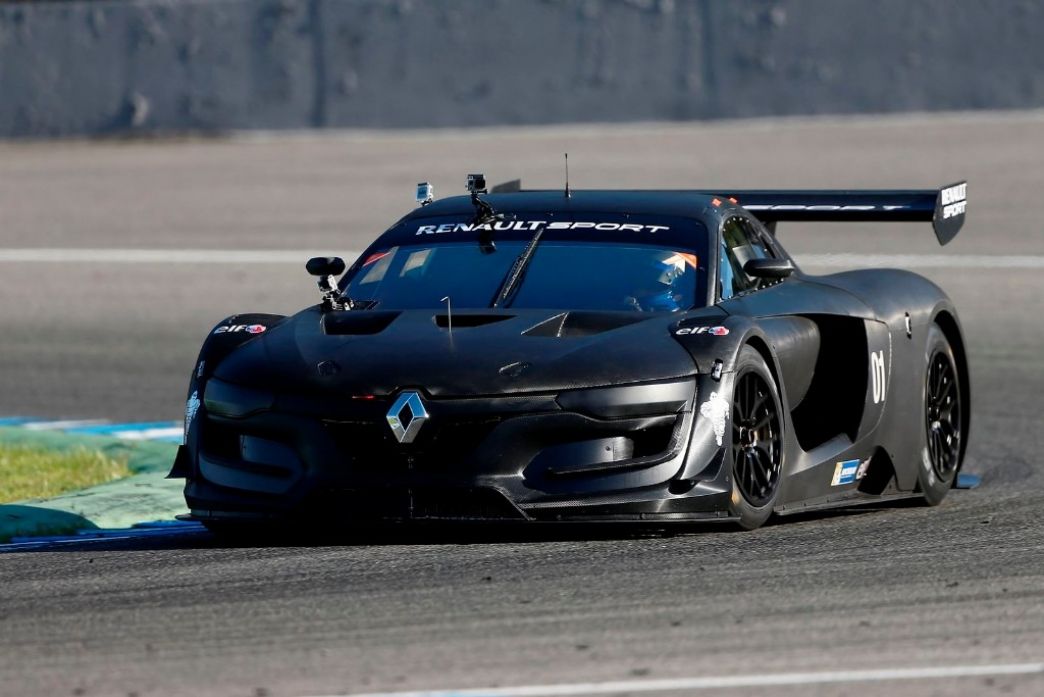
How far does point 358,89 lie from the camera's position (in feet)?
82.9

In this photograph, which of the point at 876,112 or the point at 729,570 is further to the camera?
the point at 876,112

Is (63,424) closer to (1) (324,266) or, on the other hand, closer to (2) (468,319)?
(1) (324,266)

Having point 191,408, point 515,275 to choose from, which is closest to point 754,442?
point 515,275

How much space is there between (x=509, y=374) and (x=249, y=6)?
1846cm

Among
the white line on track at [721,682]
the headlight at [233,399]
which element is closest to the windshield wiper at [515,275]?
the headlight at [233,399]

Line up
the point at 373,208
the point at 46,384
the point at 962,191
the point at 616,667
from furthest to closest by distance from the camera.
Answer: the point at 373,208 → the point at 46,384 → the point at 962,191 → the point at 616,667

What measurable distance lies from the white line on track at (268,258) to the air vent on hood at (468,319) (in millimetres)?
10959

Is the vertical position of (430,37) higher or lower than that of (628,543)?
higher

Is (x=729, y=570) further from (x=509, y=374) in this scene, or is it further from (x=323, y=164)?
(x=323, y=164)

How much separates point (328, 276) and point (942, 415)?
292 centimetres

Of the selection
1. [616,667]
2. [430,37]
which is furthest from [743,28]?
[616,667]

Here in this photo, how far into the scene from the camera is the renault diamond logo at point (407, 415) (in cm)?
718

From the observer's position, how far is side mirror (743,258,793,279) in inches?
328

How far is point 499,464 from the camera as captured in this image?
7188 mm
